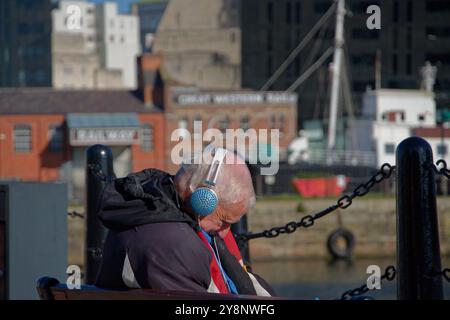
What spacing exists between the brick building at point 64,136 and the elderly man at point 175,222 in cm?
4323

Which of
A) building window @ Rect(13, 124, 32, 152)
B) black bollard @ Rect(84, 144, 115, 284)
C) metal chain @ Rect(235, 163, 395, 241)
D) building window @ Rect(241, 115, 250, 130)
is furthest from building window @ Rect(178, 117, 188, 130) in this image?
metal chain @ Rect(235, 163, 395, 241)

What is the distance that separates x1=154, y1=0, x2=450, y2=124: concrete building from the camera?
6116 centimetres

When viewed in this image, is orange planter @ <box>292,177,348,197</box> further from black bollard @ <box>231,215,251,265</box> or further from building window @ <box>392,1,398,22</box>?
black bollard @ <box>231,215,251,265</box>

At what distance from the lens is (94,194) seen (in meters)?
7.29

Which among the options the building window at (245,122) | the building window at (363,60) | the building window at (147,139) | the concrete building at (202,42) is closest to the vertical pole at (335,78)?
the building window at (245,122)

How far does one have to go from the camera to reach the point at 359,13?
194 ft

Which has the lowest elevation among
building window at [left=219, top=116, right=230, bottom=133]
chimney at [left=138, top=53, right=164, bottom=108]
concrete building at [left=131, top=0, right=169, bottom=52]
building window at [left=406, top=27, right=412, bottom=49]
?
building window at [left=219, top=116, right=230, bottom=133]

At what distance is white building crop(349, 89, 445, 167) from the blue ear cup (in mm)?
40201

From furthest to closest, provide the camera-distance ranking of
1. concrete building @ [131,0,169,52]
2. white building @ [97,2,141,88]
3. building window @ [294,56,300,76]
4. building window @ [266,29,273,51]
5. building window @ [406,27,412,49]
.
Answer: concrete building @ [131,0,169,52]
white building @ [97,2,141,88]
building window @ [294,56,300,76]
building window @ [266,29,273,51]
building window @ [406,27,412,49]

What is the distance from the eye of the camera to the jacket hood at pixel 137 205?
4.25 metres

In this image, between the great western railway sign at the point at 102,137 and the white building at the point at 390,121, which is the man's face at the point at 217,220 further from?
the great western railway sign at the point at 102,137

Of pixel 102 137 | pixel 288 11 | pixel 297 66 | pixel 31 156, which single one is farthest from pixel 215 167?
pixel 297 66

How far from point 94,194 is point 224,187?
3023 millimetres

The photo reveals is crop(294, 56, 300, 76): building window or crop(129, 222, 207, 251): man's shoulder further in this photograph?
crop(294, 56, 300, 76): building window
